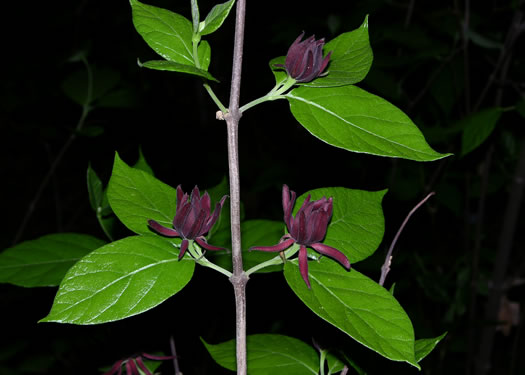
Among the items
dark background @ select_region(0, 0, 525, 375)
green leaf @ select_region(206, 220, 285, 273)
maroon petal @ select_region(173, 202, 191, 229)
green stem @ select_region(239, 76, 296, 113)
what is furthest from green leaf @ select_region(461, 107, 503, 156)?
maroon petal @ select_region(173, 202, 191, 229)

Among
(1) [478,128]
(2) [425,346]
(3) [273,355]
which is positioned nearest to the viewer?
(2) [425,346]

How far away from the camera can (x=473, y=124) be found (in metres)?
1.42

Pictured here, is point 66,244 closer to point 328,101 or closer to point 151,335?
point 151,335

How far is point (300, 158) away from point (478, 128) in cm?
90

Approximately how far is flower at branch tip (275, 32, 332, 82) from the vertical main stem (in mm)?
53

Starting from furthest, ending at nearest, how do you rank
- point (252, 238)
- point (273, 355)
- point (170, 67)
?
point (252, 238) → point (273, 355) → point (170, 67)

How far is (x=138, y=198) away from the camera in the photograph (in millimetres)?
682

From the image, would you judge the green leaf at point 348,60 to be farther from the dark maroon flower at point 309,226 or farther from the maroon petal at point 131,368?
the maroon petal at point 131,368

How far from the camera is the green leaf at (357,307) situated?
490 millimetres

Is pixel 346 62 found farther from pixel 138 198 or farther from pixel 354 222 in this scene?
pixel 138 198

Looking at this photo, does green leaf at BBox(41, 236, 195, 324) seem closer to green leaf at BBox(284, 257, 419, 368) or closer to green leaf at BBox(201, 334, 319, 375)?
green leaf at BBox(284, 257, 419, 368)

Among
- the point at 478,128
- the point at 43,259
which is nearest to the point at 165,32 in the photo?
the point at 43,259

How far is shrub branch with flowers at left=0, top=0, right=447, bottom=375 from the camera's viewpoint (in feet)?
1.69

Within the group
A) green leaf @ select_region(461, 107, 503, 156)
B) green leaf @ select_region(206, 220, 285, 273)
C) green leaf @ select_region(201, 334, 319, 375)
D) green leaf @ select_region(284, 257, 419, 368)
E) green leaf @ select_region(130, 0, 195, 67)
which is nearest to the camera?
green leaf @ select_region(284, 257, 419, 368)
